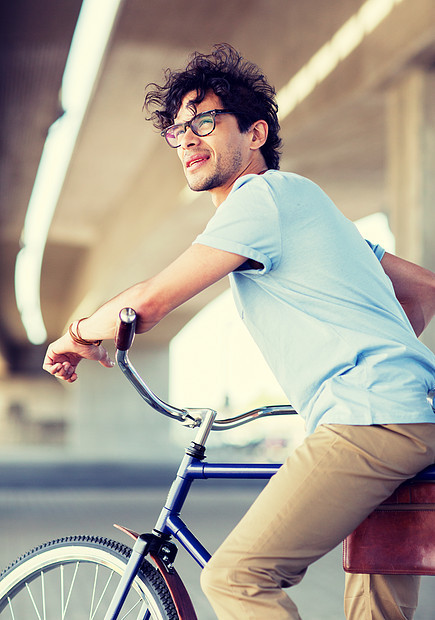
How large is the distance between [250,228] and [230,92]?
62 centimetres

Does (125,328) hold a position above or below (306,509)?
above

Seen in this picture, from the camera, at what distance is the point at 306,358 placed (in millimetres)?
1829

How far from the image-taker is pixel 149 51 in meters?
13.1

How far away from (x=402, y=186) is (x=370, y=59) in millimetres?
1414

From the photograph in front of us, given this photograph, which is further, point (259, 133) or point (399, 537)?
point (259, 133)

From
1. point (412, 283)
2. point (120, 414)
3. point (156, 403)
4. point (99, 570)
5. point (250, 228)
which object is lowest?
point (99, 570)

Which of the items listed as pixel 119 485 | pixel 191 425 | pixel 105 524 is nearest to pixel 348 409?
pixel 191 425

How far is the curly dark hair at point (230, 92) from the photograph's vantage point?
7.26ft

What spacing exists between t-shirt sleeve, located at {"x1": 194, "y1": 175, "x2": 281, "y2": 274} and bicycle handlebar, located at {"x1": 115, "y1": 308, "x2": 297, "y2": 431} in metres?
0.25

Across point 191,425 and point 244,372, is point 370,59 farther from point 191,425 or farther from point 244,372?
point 244,372

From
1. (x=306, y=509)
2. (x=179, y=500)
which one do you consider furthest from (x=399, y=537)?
(x=179, y=500)

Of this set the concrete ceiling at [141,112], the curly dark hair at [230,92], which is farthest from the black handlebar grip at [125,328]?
the concrete ceiling at [141,112]

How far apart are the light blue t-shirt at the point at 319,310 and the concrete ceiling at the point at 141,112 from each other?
638 centimetres

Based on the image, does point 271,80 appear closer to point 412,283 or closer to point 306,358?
point 412,283
